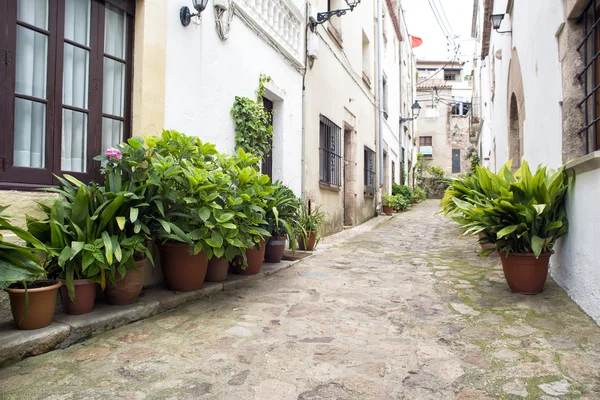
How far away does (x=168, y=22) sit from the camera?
369 cm

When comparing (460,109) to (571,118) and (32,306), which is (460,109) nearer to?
(571,118)

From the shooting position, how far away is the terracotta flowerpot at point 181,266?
336 cm

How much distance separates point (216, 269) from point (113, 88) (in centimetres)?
179

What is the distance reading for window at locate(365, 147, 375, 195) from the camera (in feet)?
36.9

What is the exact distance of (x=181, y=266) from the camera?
3.37m

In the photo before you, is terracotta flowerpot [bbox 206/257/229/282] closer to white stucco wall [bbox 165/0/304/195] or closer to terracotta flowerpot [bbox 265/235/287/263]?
terracotta flowerpot [bbox 265/235/287/263]

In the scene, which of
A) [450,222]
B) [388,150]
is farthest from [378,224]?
[388,150]

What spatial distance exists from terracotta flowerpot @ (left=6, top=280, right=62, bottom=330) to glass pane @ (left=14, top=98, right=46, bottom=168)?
2.96ft

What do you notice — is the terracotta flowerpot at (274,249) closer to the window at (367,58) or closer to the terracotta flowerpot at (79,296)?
the terracotta flowerpot at (79,296)

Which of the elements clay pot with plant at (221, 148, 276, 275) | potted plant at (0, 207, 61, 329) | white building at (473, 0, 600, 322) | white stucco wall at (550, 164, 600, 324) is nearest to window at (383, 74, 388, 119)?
white building at (473, 0, 600, 322)

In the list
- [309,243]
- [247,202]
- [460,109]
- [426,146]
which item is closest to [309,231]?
[309,243]

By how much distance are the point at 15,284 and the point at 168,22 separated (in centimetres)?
248

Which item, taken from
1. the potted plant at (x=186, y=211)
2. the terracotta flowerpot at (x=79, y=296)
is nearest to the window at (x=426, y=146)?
the potted plant at (x=186, y=211)

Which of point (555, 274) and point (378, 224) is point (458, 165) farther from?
point (555, 274)
